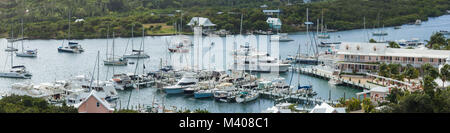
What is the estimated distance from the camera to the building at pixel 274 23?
4109cm

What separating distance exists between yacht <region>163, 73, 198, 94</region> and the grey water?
0.30 m

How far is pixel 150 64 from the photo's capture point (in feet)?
87.9

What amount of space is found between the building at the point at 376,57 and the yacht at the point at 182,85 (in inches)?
241

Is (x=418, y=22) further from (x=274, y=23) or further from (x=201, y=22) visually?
(x=201, y=22)

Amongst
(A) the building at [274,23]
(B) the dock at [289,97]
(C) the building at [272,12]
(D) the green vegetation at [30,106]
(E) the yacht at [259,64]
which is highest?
(C) the building at [272,12]

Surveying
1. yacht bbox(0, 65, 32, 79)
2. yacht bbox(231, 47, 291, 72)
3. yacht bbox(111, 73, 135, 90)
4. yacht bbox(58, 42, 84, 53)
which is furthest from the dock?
yacht bbox(58, 42, 84, 53)

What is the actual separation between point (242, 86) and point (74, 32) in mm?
22407

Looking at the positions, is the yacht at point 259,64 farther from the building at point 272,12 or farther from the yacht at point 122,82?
the building at point 272,12

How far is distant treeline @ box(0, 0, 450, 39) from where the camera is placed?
133 ft

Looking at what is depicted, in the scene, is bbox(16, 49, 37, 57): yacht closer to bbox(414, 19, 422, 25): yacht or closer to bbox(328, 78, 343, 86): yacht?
bbox(328, 78, 343, 86): yacht

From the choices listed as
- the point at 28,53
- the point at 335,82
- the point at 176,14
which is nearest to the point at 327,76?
the point at 335,82

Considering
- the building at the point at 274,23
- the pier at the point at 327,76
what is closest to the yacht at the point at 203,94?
the pier at the point at 327,76
